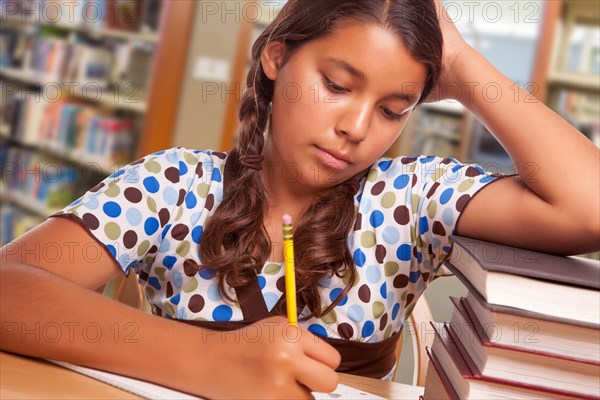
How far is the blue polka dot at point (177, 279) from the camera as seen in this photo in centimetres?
103

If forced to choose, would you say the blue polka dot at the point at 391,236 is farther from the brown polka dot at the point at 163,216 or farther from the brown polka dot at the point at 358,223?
the brown polka dot at the point at 163,216

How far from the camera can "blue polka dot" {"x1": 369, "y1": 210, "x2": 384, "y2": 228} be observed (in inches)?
42.0

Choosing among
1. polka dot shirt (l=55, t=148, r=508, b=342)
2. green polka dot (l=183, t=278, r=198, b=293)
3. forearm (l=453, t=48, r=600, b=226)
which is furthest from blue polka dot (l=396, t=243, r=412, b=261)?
green polka dot (l=183, t=278, r=198, b=293)

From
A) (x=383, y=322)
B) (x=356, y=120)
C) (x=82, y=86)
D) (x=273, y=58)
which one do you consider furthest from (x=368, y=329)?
(x=82, y=86)

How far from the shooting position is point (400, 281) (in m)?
1.06

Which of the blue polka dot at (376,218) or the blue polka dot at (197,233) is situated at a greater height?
the blue polka dot at (376,218)

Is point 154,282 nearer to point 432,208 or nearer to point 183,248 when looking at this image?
point 183,248

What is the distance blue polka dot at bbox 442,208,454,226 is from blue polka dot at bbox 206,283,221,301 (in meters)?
0.35

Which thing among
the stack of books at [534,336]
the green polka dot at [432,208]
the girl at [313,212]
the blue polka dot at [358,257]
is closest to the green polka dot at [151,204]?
the girl at [313,212]

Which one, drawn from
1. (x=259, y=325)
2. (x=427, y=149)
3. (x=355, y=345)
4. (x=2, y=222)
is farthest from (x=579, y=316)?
(x=427, y=149)

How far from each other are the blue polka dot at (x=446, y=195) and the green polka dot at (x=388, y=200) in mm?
91

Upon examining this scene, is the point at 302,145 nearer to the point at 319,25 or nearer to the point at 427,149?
the point at 319,25

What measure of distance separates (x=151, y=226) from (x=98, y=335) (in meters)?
0.31

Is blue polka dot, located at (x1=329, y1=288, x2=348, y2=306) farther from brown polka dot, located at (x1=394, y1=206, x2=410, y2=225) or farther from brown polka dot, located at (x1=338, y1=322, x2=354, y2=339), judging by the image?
brown polka dot, located at (x1=394, y1=206, x2=410, y2=225)
